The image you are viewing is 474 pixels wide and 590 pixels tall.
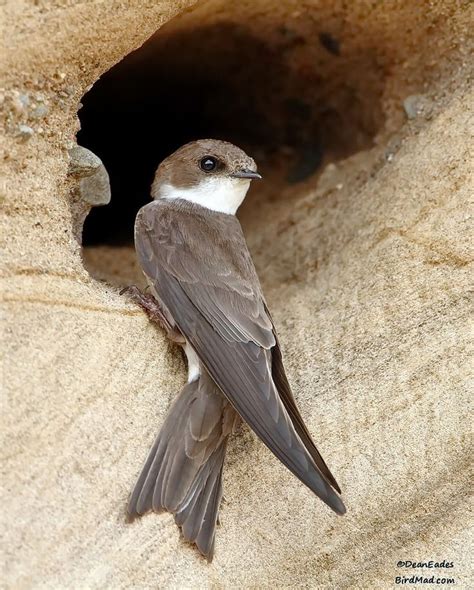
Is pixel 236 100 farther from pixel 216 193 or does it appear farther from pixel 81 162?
pixel 81 162

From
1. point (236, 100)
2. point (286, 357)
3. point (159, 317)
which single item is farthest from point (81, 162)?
point (236, 100)

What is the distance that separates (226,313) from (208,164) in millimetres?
576

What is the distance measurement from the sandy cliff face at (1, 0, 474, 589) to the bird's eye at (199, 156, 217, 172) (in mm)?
408

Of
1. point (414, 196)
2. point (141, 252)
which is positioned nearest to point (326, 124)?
point (414, 196)

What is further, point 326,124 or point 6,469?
point 326,124

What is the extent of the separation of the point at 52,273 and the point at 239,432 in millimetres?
575

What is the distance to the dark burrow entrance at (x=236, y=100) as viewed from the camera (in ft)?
8.97

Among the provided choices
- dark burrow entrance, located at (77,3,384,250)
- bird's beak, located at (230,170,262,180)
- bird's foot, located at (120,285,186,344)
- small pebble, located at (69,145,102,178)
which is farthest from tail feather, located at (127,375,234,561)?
dark burrow entrance, located at (77,3,384,250)

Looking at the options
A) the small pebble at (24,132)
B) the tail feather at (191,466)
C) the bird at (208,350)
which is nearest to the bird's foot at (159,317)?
the bird at (208,350)

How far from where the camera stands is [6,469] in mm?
1489

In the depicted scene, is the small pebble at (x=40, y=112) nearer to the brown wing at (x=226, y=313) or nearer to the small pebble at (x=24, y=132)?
the small pebble at (x=24, y=132)

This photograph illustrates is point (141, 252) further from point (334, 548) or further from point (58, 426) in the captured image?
point (334, 548)

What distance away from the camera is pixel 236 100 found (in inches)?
128

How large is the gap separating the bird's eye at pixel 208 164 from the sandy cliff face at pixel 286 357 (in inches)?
16.0
